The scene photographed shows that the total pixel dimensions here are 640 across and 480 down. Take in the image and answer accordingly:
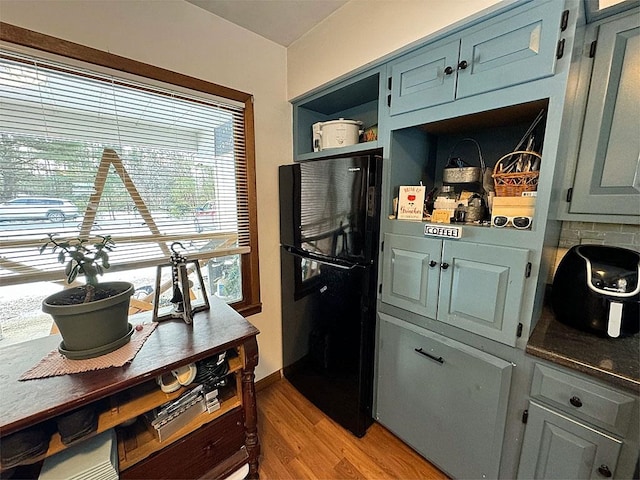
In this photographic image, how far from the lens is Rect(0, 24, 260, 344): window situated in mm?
1056

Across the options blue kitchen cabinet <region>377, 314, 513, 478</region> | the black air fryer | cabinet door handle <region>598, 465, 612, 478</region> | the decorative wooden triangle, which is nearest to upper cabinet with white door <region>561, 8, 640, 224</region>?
the black air fryer

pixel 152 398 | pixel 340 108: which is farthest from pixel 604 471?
pixel 340 108

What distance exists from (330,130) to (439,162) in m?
0.69

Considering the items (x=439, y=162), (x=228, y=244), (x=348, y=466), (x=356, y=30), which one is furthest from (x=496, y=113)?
(x=348, y=466)

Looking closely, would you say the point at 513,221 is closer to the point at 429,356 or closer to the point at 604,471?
the point at 429,356

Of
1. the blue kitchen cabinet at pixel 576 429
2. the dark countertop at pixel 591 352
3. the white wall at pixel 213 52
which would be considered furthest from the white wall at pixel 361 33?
the blue kitchen cabinet at pixel 576 429

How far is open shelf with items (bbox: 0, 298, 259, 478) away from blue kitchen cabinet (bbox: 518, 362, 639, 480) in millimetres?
1133

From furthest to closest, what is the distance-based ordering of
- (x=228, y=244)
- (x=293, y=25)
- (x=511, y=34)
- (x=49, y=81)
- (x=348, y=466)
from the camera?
(x=228, y=244), (x=293, y=25), (x=348, y=466), (x=49, y=81), (x=511, y=34)

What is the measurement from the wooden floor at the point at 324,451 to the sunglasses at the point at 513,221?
51.8 inches

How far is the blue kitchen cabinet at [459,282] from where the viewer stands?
39.6 inches

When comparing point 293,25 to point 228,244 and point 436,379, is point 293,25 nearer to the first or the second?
point 228,244

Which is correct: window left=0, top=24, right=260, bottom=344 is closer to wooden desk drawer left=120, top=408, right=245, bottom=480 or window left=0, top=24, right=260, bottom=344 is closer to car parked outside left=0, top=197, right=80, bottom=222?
car parked outside left=0, top=197, right=80, bottom=222

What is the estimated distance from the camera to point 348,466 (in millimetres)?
1396

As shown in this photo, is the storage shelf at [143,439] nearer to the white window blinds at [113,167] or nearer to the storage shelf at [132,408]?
the storage shelf at [132,408]
